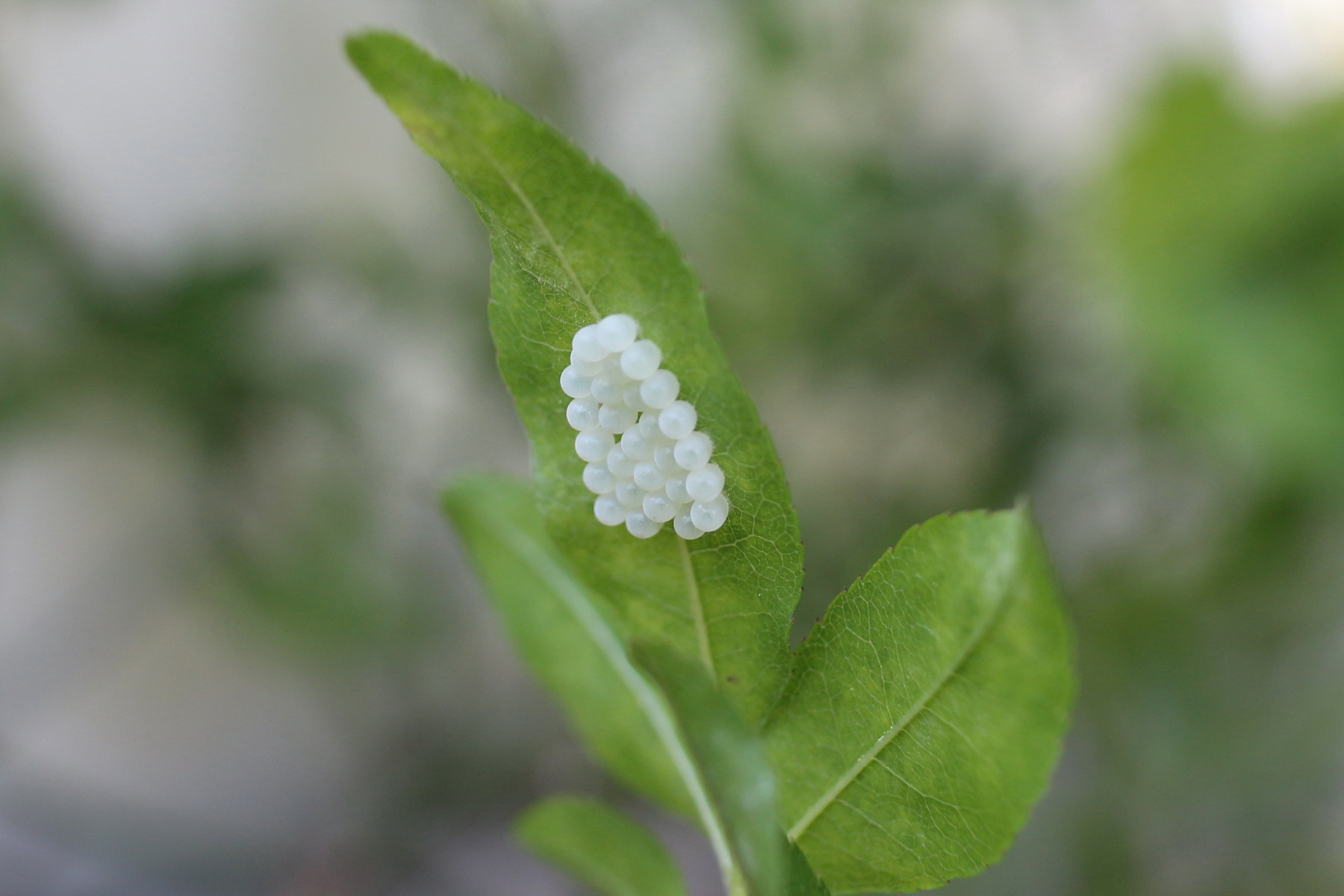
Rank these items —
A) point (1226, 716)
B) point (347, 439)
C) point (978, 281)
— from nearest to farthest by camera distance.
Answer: point (1226, 716), point (978, 281), point (347, 439)

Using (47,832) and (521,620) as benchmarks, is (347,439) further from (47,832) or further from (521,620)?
(521,620)

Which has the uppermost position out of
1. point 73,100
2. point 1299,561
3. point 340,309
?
point 73,100

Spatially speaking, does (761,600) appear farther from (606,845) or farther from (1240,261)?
(1240,261)

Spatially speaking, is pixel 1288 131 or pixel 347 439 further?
pixel 347 439

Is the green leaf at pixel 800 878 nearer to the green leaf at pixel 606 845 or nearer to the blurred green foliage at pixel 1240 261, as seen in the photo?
the green leaf at pixel 606 845

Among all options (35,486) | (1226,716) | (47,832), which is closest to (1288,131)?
(1226,716)

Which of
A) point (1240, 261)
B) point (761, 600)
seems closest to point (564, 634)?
point (761, 600)

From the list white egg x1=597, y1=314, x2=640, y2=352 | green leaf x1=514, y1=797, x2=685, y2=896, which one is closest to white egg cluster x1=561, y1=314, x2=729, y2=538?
white egg x1=597, y1=314, x2=640, y2=352

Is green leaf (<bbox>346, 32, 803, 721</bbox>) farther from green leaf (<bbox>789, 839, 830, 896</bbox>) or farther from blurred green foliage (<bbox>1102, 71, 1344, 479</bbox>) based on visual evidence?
blurred green foliage (<bbox>1102, 71, 1344, 479</bbox>)
